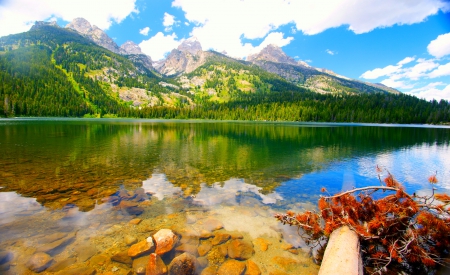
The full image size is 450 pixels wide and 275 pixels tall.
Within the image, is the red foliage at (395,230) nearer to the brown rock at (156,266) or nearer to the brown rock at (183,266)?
the brown rock at (183,266)

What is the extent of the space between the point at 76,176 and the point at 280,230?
1920 cm

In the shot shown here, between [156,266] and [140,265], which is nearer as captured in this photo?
[156,266]

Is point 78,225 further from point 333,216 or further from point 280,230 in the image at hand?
point 333,216

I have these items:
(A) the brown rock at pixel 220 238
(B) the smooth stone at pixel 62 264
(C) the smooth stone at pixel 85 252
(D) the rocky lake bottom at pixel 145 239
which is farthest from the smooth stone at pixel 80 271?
(A) the brown rock at pixel 220 238

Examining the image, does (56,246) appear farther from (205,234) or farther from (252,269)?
(252,269)

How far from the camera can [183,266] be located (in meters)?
8.08

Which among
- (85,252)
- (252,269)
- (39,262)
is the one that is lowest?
(252,269)

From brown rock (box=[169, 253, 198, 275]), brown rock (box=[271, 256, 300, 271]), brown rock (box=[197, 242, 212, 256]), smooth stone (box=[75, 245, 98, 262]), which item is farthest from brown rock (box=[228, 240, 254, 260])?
smooth stone (box=[75, 245, 98, 262])

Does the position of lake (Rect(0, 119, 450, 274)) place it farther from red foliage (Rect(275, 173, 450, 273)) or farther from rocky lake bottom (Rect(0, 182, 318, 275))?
red foliage (Rect(275, 173, 450, 273))

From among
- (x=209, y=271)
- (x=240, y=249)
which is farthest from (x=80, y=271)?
(x=240, y=249)

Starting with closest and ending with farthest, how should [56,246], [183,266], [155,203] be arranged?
1. [183,266]
2. [56,246]
3. [155,203]

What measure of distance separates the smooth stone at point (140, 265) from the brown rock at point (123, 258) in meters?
0.23

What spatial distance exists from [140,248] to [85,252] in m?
2.37

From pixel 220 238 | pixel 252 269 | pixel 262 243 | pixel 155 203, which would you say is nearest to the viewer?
pixel 252 269
